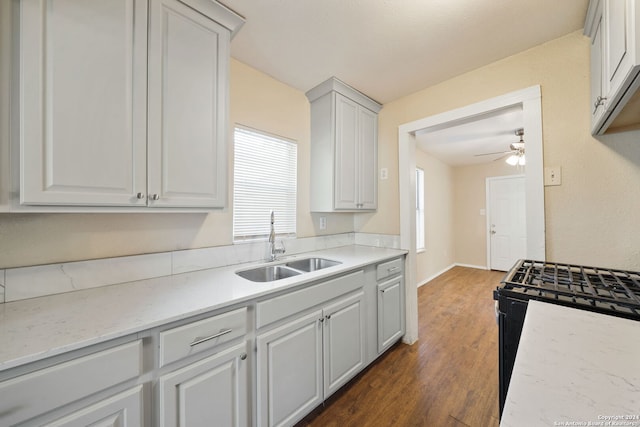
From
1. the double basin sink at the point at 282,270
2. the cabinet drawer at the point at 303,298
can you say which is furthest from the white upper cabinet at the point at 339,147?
the cabinet drawer at the point at 303,298

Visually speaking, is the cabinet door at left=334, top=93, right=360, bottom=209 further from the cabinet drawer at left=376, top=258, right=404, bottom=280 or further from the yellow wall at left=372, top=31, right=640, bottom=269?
the yellow wall at left=372, top=31, right=640, bottom=269

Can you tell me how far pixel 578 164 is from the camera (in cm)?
154

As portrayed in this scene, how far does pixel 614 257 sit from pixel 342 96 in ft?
7.16

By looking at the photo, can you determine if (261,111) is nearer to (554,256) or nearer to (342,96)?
(342,96)

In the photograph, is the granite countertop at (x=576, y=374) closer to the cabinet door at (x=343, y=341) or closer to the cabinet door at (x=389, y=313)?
the cabinet door at (x=343, y=341)

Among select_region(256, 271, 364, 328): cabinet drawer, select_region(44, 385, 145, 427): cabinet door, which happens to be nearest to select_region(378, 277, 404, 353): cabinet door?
select_region(256, 271, 364, 328): cabinet drawer

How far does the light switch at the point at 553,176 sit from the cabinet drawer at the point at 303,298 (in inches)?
55.5

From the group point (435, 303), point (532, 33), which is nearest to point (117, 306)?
point (532, 33)

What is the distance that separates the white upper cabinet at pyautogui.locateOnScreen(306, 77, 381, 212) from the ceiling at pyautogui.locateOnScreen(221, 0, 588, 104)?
0.22 meters

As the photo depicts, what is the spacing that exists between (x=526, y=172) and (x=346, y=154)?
1.36m

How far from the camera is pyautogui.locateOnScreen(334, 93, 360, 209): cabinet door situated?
87.2 inches

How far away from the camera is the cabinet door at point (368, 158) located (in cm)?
245

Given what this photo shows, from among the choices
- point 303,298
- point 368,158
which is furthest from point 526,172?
point 303,298

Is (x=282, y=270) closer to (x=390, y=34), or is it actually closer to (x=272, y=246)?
(x=272, y=246)
